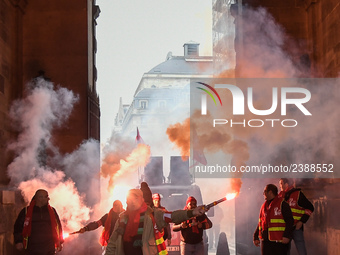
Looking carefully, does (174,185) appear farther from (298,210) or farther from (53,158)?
(298,210)

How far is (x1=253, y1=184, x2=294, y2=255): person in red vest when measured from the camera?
9.98 meters

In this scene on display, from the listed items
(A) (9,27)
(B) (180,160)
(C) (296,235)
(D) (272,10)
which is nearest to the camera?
(C) (296,235)

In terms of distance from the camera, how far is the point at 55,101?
16.2 meters

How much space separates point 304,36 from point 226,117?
10.7 feet

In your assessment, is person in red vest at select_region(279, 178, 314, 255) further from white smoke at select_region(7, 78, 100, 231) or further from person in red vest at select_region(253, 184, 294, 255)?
white smoke at select_region(7, 78, 100, 231)

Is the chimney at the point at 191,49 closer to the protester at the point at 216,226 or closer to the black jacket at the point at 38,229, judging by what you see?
the protester at the point at 216,226

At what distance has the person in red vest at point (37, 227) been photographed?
10.7 metres

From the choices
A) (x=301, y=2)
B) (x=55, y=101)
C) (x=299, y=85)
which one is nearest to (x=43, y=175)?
(x=55, y=101)

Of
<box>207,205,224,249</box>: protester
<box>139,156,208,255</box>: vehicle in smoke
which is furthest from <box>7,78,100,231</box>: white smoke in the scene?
<box>207,205,224,249</box>: protester

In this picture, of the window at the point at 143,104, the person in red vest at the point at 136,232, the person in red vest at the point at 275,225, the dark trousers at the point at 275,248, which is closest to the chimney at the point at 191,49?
the window at the point at 143,104

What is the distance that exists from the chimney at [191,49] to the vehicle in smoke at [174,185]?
40.1 meters

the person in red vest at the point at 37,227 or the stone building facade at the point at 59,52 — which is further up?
the stone building facade at the point at 59,52

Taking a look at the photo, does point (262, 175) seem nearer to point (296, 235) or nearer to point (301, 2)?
point (301, 2)

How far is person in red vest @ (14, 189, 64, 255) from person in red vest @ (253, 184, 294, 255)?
3300 millimetres
